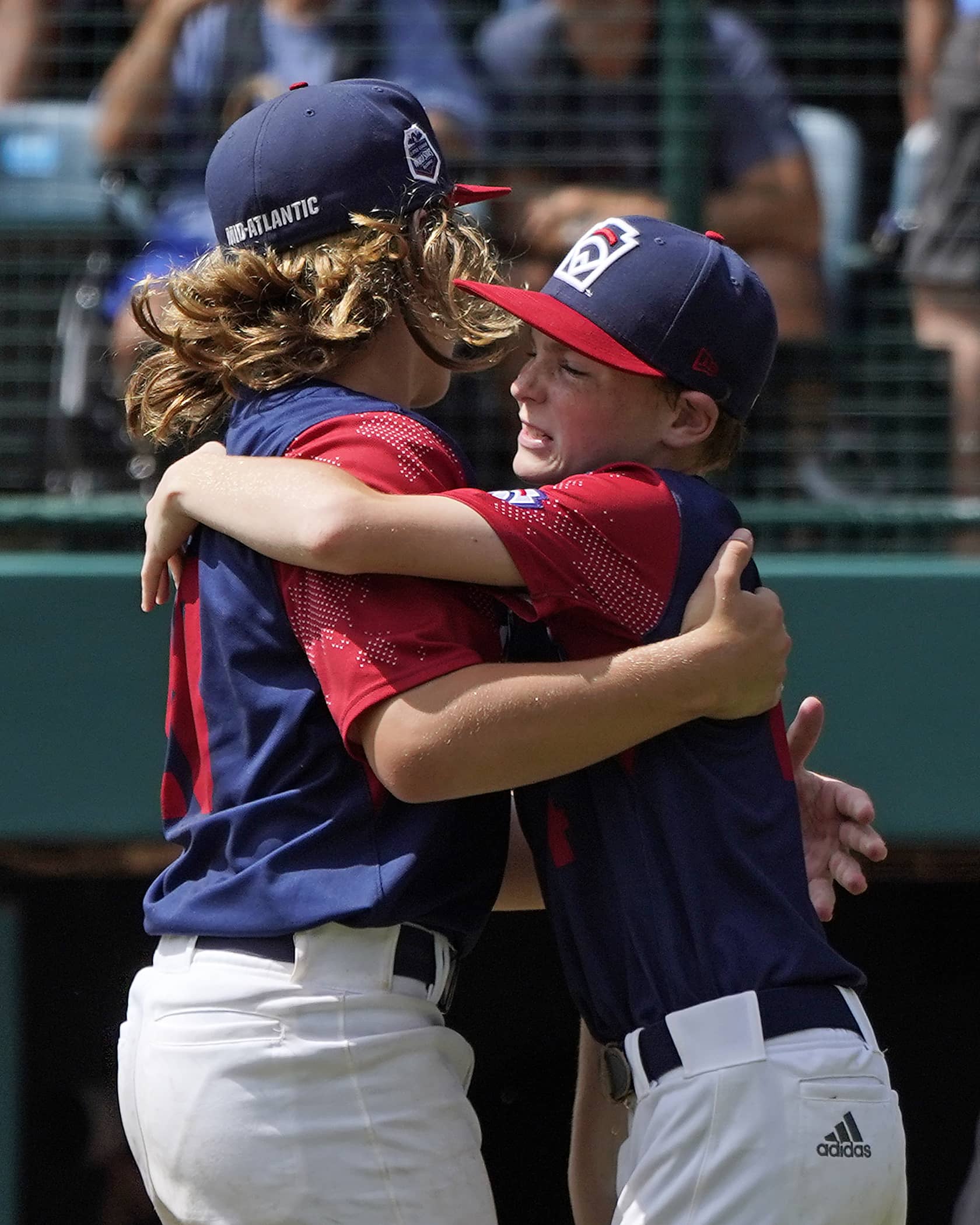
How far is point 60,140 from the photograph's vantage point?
14.6ft

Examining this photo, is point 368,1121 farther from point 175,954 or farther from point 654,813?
point 654,813

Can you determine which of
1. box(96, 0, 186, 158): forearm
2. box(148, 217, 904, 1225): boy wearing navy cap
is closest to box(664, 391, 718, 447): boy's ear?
box(148, 217, 904, 1225): boy wearing navy cap

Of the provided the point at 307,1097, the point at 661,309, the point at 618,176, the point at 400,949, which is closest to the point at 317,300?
the point at 661,309

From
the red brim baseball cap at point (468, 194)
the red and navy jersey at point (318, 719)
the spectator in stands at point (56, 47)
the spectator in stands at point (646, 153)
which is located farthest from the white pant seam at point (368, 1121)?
the spectator in stands at point (56, 47)

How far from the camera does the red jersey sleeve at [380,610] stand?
176 cm

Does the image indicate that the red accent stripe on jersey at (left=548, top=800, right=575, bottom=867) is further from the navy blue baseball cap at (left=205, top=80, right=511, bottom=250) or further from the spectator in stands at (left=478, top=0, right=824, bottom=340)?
the spectator in stands at (left=478, top=0, right=824, bottom=340)

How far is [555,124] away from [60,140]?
144cm

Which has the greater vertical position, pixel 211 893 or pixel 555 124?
pixel 555 124

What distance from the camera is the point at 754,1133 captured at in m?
1.77

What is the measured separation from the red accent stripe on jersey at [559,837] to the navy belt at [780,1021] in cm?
21

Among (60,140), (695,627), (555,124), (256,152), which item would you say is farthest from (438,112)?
(695,627)

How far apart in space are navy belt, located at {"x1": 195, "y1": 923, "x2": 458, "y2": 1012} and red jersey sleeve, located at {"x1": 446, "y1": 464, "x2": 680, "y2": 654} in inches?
15.5

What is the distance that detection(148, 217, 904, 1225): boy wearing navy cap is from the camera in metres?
1.77

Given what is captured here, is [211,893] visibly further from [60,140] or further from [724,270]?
[60,140]
